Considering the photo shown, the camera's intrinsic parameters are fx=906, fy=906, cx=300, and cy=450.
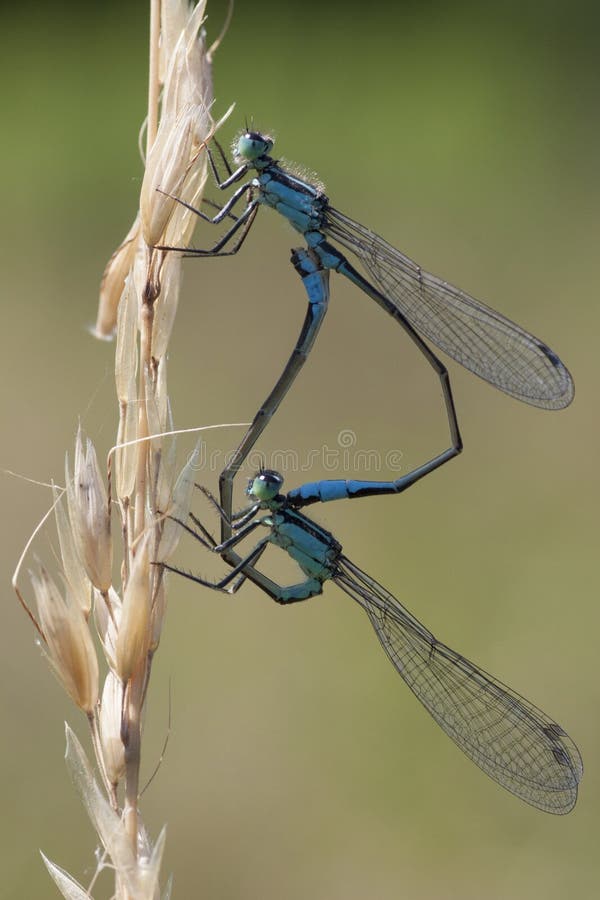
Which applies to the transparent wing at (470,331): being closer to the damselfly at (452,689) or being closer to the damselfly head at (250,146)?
the damselfly head at (250,146)

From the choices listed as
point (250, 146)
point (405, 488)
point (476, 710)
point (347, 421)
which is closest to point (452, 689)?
point (476, 710)

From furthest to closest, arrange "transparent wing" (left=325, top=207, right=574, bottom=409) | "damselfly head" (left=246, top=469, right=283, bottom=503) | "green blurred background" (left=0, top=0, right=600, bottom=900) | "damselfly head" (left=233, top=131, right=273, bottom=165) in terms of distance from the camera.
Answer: "green blurred background" (left=0, top=0, right=600, bottom=900), "transparent wing" (left=325, top=207, right=574, bottom=409), "damselfly head" (left=246, top=469, right=283, bottom=503), "damselfly head" (left=233, top=131, right=273, bottom=165)

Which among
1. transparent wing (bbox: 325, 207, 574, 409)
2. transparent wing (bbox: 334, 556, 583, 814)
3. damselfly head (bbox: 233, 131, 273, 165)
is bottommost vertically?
transparent wing (bbox: 334, 556, 583, 814)

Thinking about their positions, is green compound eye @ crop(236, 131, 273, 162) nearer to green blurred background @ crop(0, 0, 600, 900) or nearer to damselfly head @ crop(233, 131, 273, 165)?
damselfly head @ crop(233, 131, 273, 165)

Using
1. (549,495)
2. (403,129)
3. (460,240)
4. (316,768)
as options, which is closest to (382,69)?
(403,129)

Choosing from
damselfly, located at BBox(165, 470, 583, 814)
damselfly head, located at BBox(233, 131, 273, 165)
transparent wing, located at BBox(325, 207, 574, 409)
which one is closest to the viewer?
damselfly head, located at BBox(233, 131, 273, 165)

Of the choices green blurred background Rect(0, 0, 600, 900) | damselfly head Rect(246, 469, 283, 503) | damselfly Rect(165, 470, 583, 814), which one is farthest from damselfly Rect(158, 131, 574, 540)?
green blurred background Rect(0, 0, 600, 900)
